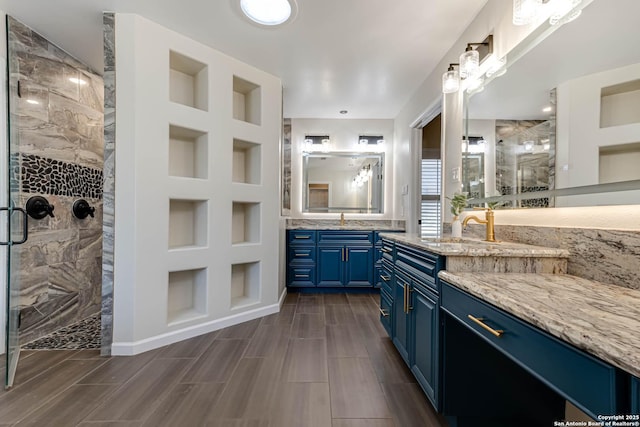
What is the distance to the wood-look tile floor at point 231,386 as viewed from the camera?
138 cm

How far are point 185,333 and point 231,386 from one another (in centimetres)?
83

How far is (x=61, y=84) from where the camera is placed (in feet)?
7.85

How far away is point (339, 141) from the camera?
425 centimetres

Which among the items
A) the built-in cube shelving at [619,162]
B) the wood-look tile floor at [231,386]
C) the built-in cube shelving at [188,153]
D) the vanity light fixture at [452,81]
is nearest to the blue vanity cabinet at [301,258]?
the wood-look tile floor at [231,386]

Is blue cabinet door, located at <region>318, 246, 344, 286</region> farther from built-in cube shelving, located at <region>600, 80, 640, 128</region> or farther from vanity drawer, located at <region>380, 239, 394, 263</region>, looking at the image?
built-in cube shelving, located at <region>600, 80, 640, 128</region>

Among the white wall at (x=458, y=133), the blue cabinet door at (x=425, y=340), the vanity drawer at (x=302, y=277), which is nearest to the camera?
the white wall at (x=458, y=133)

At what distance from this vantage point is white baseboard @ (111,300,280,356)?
1.99 meters

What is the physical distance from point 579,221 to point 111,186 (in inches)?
110

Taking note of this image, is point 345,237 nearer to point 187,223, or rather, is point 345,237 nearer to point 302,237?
point 302,237

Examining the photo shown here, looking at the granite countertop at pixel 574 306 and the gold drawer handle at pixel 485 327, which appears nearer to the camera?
→ the granite countertop at pixel 574 306

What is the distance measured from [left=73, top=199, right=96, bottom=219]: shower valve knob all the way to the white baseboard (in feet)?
4.28

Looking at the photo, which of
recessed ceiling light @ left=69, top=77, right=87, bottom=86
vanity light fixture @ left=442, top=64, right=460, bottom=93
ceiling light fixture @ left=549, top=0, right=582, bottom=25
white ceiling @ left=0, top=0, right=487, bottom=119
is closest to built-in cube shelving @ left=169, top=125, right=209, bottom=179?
white ceiling @ left=0, top=0, right=487, bottom=119

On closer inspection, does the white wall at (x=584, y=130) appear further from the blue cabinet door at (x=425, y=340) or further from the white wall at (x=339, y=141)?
the white wall at (x=339, y=141)

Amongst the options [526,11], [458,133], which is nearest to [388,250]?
[458,133]
